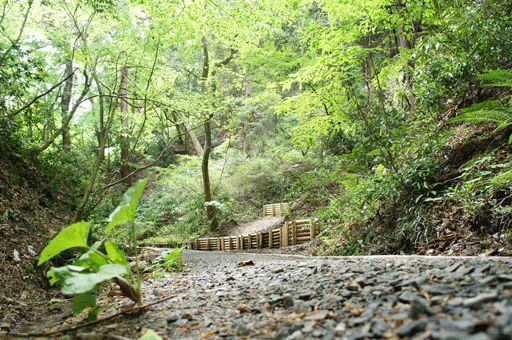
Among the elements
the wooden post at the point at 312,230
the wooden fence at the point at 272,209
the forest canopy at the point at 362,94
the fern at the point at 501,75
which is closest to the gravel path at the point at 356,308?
the forest canopy at the point at 362,94

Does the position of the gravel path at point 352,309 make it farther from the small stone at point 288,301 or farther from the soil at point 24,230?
the soil at point 24,230

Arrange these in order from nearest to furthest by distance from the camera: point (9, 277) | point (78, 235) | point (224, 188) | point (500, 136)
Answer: point (78, 235)
point (9, 277)
point (500, 136)
point (224, 188)

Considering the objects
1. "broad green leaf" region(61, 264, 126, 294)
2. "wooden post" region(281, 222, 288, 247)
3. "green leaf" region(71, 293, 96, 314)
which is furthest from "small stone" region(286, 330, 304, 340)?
"wooden post" region(281, 222, 288, 247)

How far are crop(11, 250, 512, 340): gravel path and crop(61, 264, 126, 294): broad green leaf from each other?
0.31 m

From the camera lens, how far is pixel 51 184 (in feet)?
19.1

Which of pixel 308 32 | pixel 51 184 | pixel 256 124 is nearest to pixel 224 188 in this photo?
Result: pixel 256 124

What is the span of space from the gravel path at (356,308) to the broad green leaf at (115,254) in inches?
15.1

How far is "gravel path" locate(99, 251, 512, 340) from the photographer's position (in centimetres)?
106

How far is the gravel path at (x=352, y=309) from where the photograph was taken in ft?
3.48

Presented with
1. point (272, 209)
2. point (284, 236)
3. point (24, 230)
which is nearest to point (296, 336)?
point (24, 230)

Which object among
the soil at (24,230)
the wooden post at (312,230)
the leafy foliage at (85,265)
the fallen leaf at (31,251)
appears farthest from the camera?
the wooden post at (312,230)

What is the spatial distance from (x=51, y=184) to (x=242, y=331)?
19.2 feet

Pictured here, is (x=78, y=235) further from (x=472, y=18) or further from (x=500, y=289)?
(x=472, y=18)

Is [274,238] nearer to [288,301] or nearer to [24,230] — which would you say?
[24,230]
